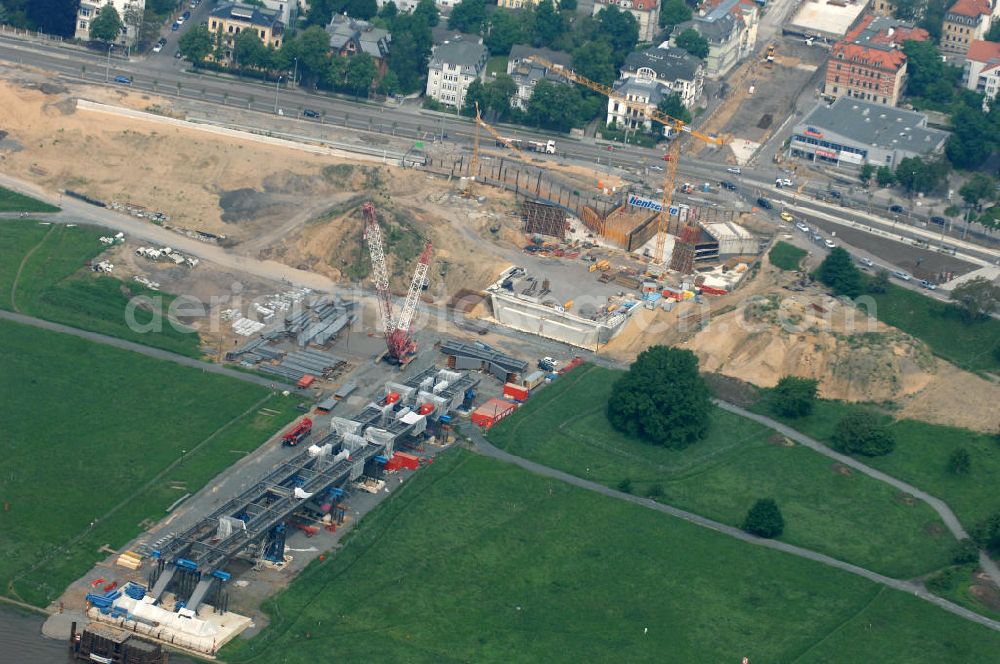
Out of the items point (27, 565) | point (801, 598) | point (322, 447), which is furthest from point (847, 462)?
point (27, 565)

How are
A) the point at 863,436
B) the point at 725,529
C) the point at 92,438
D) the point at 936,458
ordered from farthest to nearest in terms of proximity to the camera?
the point at 936,458, the point at 863,436, the point at 92,438, the point at 725,529

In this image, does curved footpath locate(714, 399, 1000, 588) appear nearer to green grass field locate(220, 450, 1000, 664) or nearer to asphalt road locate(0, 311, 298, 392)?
green grass field locate(220, 450, 1000, 664)

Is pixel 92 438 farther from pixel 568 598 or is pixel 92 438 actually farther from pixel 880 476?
pixel 880 476

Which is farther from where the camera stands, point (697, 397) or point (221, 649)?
point (697, 397)

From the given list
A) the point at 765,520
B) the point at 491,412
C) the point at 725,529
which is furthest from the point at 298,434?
the point at 765,520

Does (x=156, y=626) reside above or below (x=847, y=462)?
below

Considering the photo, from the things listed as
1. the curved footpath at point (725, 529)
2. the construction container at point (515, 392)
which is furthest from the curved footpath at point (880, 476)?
the construction container at point (515, 392)

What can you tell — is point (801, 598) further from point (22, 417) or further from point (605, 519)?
point (22, 417)
